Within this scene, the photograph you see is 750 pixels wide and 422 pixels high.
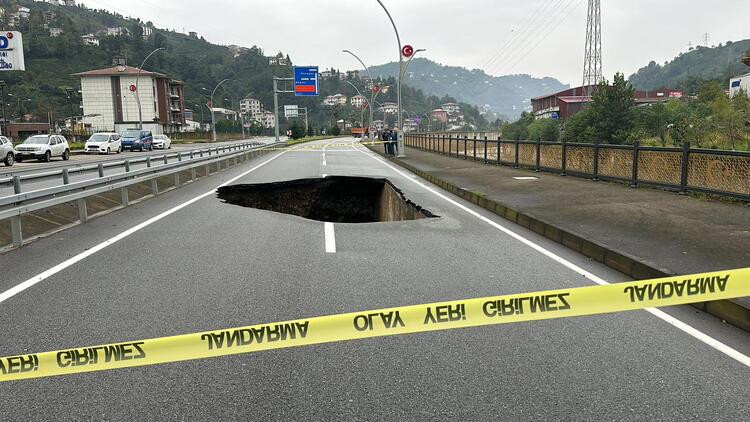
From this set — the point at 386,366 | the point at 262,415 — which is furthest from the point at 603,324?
the point at 262,415

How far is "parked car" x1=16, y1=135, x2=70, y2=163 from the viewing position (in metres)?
31.1

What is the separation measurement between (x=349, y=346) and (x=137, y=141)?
45.8 meters

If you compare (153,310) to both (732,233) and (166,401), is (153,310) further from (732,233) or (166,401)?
(732,233)

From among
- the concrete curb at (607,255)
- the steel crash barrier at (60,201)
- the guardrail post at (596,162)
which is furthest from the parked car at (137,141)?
the guardrail post at (596,162)

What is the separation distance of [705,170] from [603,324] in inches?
327

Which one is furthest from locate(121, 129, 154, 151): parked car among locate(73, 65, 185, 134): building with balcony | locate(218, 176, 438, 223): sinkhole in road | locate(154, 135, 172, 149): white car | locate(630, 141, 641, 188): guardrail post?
locate(73, 65, 185, 134): building with balcony

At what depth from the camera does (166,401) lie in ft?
10.5

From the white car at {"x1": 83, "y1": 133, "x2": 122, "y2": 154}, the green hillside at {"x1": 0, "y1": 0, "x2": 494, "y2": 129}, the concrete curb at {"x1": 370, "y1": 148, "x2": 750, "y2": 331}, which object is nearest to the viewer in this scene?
the concrete curb at {"x1": 370, "y1": 148, "x2": 750, "y2": 331}

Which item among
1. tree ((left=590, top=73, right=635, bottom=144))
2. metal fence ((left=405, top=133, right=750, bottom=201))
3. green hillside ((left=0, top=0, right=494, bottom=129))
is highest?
green hillside ((left=0, top=0, right=494, bottom=129))

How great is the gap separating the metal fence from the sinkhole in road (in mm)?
5511

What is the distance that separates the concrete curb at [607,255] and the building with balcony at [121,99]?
108 meters

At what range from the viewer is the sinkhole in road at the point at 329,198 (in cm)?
1625

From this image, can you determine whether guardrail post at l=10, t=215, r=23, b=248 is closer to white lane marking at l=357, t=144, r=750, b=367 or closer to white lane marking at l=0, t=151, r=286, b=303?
white lane marking at l=0, t=151, r=286, b=303

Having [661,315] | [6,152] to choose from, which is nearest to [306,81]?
[6,152]
